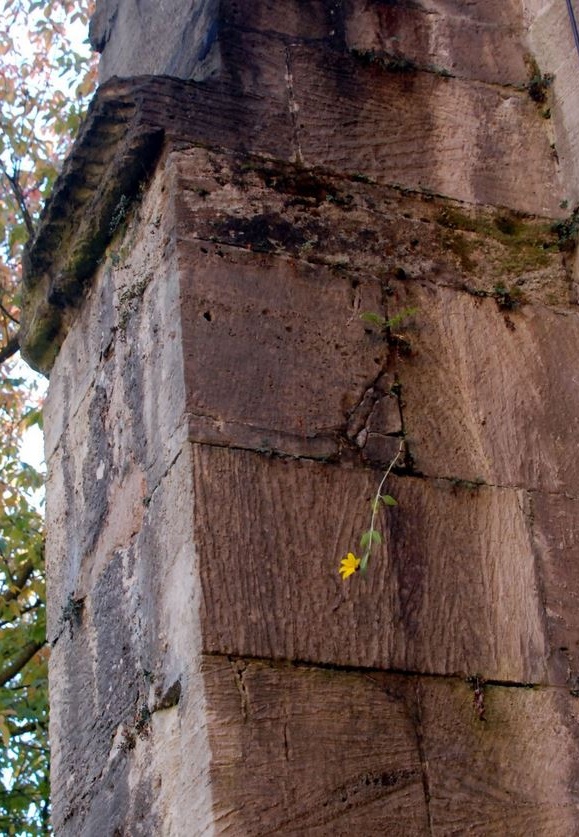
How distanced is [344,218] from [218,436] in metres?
0.84

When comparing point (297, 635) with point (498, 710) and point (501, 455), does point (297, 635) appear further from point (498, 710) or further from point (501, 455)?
point (501, 455)

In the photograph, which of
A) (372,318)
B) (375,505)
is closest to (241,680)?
(375,505)

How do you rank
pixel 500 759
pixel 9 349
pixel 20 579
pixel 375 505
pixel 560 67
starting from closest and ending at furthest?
pixel 500 759, pixel 375 505, pixel 560 67, pixel 20 579, pixel 9 349

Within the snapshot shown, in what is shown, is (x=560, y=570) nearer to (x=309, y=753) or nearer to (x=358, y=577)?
(x=358, y=577)

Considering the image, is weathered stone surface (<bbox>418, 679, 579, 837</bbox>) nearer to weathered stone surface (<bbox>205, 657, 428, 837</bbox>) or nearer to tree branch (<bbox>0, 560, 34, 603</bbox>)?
weathered stone surface (<bbox>205, 657, 428, 837</bbox>)

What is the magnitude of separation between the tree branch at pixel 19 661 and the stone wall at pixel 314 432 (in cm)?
277

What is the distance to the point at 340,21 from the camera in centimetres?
412

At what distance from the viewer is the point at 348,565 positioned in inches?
122

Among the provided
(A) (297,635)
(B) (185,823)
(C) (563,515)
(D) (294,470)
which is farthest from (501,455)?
(B) (185,823)

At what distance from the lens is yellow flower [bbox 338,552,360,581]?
10.2 feet

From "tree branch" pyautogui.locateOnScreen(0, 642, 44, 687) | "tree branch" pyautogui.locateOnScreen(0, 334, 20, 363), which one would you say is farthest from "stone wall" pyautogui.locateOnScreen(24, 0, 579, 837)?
"tree branch" pyautogui.locateOnScreen(0, 334, 20, 363)

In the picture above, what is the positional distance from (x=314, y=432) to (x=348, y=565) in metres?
0.37

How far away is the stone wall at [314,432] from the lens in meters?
2.96

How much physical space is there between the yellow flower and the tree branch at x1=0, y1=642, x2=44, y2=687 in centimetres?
407
